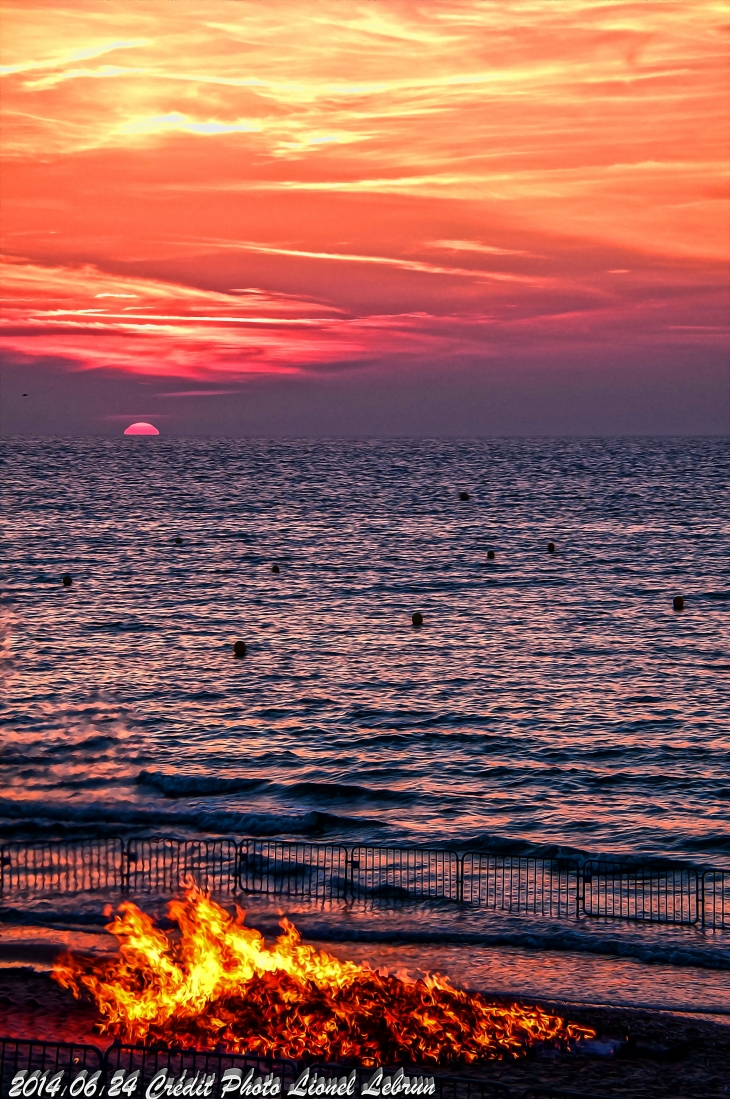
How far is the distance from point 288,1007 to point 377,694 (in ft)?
104

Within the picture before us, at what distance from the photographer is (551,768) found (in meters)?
38.6

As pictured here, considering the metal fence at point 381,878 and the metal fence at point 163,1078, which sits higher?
the metal fence at point 163,1078

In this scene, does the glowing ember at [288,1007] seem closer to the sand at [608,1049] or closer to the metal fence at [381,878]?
the sand at [608,1049]

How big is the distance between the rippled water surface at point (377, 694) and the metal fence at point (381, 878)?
7.49ft

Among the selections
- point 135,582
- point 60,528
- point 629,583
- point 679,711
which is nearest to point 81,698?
point 679,711

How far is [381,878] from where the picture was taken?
27734mm

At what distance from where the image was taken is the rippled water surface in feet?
112

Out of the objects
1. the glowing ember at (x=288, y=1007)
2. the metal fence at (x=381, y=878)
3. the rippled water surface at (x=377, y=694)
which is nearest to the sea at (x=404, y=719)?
the rippled water surface at (x=377, y=694)

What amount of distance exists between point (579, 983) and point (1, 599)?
62.1 meters

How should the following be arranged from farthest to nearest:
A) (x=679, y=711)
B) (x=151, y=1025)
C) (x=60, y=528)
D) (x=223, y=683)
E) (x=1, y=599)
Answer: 1. (x=60, y=528)
2. (x=1, y=599)
3. (x=223, y=683)
4. (x=679, y=711)
5. (x=151, y=1025)

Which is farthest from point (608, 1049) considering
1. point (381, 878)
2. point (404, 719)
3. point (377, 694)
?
point (377, 694)

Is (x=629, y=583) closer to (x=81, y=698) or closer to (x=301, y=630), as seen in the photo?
(x=301, y=630)

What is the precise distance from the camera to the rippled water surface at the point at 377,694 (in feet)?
112

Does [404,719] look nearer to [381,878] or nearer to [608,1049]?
[381,878]
